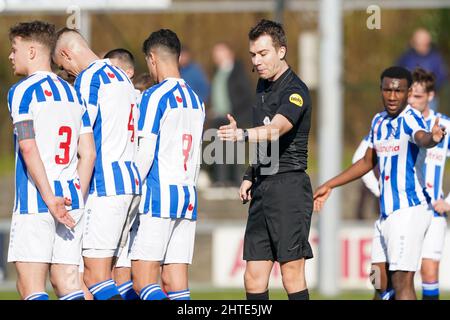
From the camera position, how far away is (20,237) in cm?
701

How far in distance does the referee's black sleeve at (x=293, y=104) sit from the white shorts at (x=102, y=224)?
129cm

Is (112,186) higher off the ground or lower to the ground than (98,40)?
lower

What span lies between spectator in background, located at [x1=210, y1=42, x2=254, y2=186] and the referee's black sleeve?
7287mm

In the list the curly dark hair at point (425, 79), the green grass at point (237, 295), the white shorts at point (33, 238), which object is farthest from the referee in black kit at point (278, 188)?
the green grass at point (237, 295)

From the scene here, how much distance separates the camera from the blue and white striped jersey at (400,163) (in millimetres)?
8453

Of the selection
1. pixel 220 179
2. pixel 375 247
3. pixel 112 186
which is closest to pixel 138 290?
pixel 112 186

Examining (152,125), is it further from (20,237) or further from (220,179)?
(220,179)

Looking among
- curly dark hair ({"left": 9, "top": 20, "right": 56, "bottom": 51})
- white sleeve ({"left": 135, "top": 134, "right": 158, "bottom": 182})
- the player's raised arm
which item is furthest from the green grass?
curly dark hair ({"left": 9, "top": 20, "right": 56, "bottom": 51})

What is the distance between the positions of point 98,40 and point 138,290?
8.29 meters

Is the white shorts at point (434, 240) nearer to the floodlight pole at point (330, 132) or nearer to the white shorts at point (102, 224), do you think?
the floodlight pole at point (330, 132)

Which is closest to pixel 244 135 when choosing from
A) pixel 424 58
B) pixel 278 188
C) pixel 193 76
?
pixel 278 188

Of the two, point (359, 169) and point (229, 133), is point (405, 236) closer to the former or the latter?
point (359, 169)

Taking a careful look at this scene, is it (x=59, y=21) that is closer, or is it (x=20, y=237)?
(x=20, y=237)
